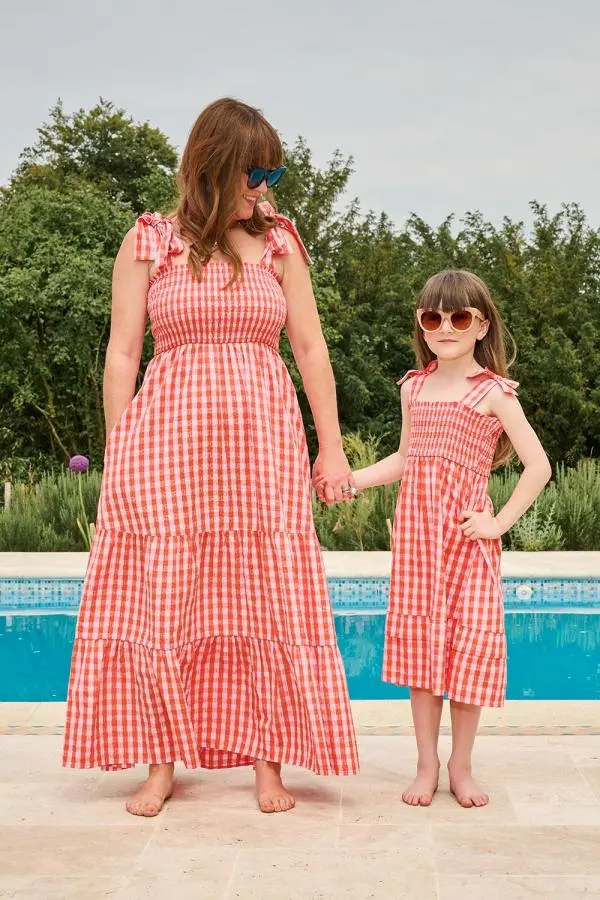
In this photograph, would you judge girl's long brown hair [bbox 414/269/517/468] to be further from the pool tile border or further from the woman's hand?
the pool tile border

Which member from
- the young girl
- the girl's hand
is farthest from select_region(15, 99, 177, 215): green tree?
the girl's hand

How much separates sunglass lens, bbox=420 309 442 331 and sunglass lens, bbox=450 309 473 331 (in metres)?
0.05

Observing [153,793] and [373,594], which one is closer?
[153,793]

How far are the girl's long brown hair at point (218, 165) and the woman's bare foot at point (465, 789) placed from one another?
1400mm

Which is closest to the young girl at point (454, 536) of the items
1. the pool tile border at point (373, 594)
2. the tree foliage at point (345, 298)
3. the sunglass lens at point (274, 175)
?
the sunglass lens at point (274, 175)

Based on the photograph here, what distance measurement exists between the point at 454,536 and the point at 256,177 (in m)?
1.06

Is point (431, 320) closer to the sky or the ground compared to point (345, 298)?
closer to the ground

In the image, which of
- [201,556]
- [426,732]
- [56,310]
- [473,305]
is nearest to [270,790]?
[426,732]

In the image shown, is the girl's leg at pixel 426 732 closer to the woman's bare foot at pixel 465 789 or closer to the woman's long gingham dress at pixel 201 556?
the woman's bare foot at pixel 465 789

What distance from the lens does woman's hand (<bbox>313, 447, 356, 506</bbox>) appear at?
318cm

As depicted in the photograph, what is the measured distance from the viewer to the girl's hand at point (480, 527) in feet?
10.1

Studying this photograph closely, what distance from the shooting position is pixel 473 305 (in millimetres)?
3195

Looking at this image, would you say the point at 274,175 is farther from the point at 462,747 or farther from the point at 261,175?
the point at 462,747

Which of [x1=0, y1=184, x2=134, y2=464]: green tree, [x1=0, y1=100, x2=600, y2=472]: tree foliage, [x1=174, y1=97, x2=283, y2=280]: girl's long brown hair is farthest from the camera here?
[x1=0, y1=100, x2=600, y2=472]: tree foliage
